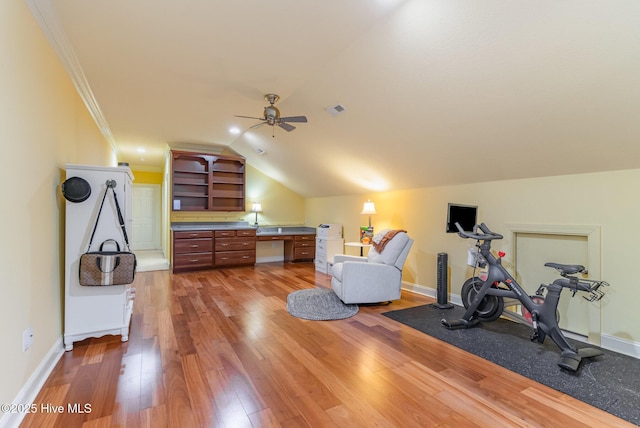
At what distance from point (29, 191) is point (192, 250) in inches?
158

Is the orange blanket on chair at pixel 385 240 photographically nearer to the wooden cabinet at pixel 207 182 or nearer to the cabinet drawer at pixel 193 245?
the cabinet drawer at pixel 193 245

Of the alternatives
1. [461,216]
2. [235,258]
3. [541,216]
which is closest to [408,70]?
[461,216]

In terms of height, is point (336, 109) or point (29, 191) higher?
point (336, 109)

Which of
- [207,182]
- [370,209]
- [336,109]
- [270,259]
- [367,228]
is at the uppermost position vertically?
[336,109]

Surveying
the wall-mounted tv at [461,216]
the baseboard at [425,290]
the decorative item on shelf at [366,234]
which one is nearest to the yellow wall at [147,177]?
the decorative item on shelf at [366,234]

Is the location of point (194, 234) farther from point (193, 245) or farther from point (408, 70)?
point (408, 70)

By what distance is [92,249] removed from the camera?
2.59m

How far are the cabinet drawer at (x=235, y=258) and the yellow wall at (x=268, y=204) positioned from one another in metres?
0.96

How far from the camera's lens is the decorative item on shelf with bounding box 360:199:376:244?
5.15 metres

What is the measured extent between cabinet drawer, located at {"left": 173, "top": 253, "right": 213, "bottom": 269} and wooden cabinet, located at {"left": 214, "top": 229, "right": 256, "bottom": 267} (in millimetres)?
157

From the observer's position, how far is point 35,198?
6.68 ft

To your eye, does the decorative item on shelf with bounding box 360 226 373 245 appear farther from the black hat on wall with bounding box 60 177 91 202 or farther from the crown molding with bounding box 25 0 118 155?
the crown molding with bounding box 25 0 118 155

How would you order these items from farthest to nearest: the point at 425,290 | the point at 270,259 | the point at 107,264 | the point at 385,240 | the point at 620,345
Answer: the point at 270,259 → the point at 425,290 → the point at 385,240 → the point at 620,345 → the point at 107,264

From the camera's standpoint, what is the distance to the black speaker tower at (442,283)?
12.6 feet
